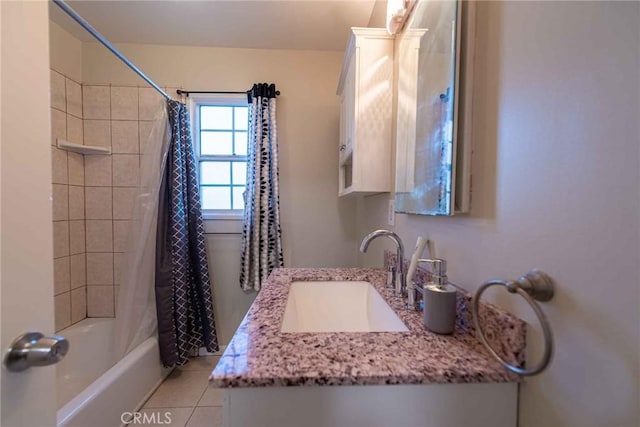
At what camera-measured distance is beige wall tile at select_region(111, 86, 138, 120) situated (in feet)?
6.74

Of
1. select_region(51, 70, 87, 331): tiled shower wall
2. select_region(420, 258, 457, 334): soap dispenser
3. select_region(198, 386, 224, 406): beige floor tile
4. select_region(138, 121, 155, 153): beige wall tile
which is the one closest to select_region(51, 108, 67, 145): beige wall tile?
select_region(51, 70, 87, 331): tiled shower wall

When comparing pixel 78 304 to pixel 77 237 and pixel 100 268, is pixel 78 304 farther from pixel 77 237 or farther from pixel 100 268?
pixel 77 237

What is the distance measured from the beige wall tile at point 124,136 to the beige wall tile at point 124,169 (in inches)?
1.7

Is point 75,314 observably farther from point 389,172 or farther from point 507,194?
point 507,194

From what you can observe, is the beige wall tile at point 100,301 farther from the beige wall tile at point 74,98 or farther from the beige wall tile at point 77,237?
the beige wall tile at point 74,98

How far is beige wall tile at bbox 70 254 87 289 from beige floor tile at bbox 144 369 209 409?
948 millimetres

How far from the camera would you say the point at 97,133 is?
2047 mm

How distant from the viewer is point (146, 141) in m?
2.00

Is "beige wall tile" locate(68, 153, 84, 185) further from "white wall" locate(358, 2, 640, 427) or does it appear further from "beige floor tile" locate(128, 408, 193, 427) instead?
"white wall" locate(358, 2, 640, 427)

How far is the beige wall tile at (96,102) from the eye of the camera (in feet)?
6.70

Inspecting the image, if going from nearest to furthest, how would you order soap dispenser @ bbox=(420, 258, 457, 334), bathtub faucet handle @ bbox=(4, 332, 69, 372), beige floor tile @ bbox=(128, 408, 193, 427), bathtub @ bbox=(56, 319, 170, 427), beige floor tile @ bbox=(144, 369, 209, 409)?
1. bathtub faucet handle @ bbox=(4, 332, 69, 372)
2. soap dispenser @ bbox=(420, 258, 457, 334)
3. bathtub @ bbox=(56, 319, 170, 427)
4. beige floor tile @ bbox=(128, 408, 193, 427)
5. beige floor tile @ bbox=(144, 369, 209, 409)

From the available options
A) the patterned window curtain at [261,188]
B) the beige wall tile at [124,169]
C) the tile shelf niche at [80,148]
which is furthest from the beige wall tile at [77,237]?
the patterned window curtain at [261,188]

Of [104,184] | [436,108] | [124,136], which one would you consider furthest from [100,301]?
[436,108]

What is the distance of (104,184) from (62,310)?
895 millimetres
